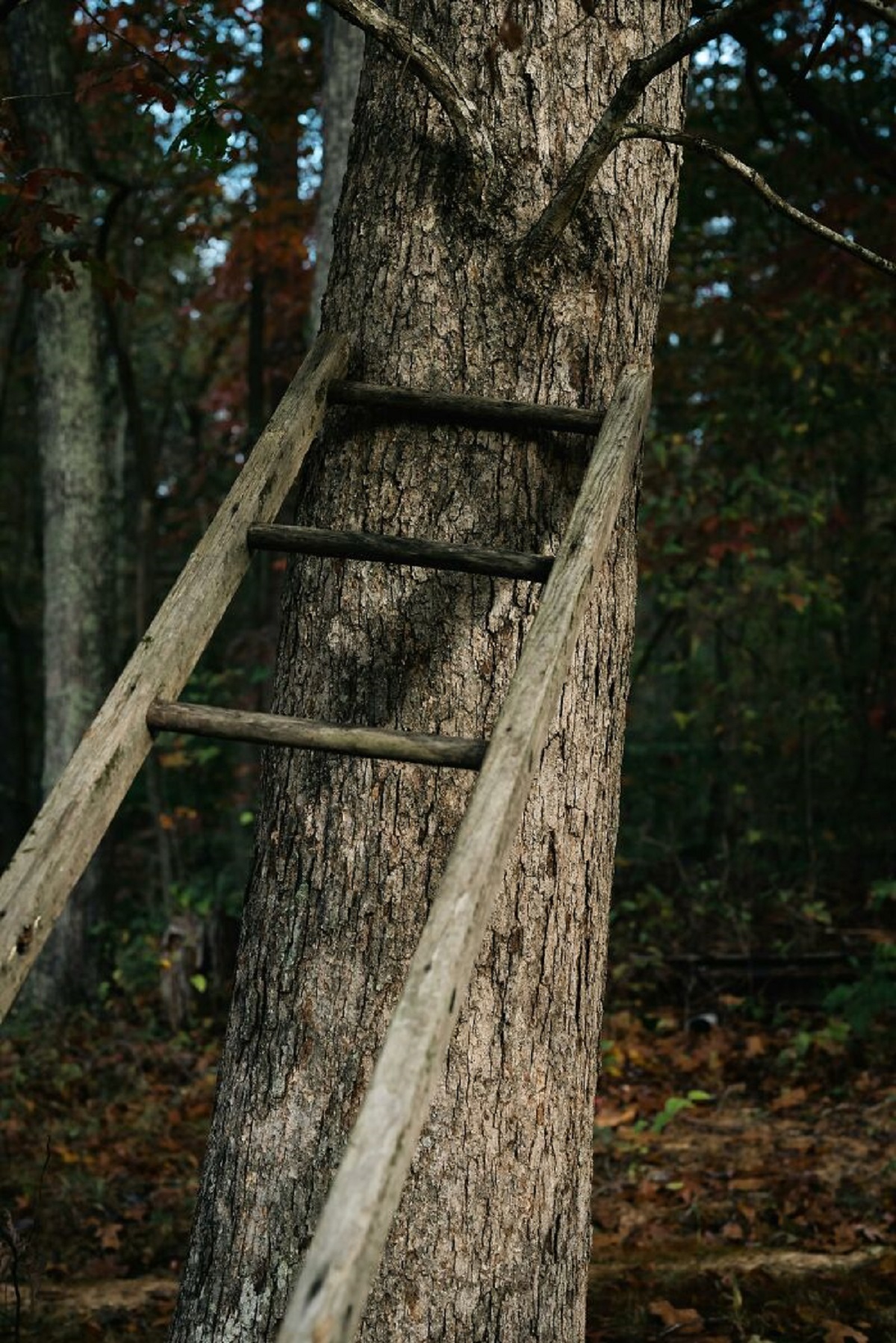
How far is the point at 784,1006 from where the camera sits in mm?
7250

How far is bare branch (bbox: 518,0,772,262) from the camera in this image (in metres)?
2.21

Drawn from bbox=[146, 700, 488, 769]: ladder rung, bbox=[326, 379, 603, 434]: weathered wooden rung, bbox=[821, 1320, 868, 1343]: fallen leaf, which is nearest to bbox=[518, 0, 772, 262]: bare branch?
bbox=[326, 379, 603, 434]: weathered wooden rung

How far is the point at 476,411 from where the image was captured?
2410 mm

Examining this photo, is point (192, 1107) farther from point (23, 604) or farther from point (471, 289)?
point (23, 604)

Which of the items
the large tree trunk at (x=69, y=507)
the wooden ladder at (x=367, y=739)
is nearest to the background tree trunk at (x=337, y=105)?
the large tree trunk at (x=69, y=507)

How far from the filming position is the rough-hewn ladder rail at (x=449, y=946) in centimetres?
138

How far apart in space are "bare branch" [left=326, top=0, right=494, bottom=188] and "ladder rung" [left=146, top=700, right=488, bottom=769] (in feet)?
3.92

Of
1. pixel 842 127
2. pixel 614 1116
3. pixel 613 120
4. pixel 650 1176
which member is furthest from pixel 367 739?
pixel 842 127

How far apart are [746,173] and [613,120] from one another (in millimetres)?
326

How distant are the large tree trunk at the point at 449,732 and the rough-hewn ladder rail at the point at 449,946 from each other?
22cm

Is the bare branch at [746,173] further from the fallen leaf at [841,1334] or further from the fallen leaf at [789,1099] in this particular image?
the fallen leaf at [789,1099]

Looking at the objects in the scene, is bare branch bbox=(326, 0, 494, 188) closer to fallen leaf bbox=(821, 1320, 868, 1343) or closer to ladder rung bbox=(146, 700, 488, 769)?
ladder rung bbox=(146, 700, 488, 769)

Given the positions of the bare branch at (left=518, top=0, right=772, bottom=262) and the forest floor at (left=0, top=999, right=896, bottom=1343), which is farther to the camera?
the forest floor at (left=0, top=999, right=896, bottom=1343)

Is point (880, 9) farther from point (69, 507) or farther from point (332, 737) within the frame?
point (69, 507)
